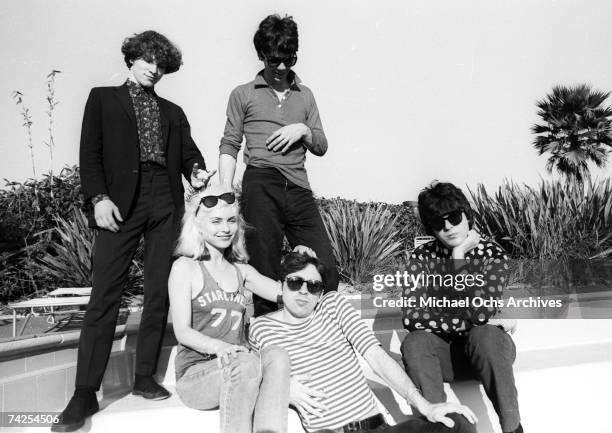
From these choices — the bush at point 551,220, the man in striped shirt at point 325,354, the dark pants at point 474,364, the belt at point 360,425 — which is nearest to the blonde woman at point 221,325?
the man in striped shirt at point 325,354

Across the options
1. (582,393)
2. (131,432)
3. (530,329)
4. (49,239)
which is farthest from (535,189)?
(131,432)

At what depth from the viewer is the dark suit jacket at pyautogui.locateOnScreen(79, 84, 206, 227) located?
2.61 meters

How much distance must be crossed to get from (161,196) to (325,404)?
132 centimetres

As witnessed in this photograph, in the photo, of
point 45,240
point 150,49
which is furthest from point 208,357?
point 45,240

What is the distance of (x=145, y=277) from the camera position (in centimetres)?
270

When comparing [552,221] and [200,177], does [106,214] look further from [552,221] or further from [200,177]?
[552,221]

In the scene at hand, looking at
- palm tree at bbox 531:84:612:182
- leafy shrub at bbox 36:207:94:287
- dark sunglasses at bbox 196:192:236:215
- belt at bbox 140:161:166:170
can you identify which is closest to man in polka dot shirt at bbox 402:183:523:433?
dark sunglasses at bbox 196:192:236:215

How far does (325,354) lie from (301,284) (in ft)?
1.01

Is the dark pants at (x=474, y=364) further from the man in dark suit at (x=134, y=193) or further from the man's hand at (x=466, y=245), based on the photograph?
the man in dark suit at (x=134, y=193)

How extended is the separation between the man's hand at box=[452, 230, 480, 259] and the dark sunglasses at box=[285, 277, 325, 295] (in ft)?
2.48

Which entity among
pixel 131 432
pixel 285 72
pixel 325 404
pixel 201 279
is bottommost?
pixel 131 432

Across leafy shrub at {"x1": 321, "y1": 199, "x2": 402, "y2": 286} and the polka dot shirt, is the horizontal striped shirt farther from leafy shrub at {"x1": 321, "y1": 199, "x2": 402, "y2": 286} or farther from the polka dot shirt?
leafy shrub at {"x1": 321, "y1": 199, "x2": 402, "y2": 286}

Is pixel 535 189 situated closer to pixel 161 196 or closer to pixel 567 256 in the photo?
pixel 567 256

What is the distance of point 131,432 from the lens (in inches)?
91.7
